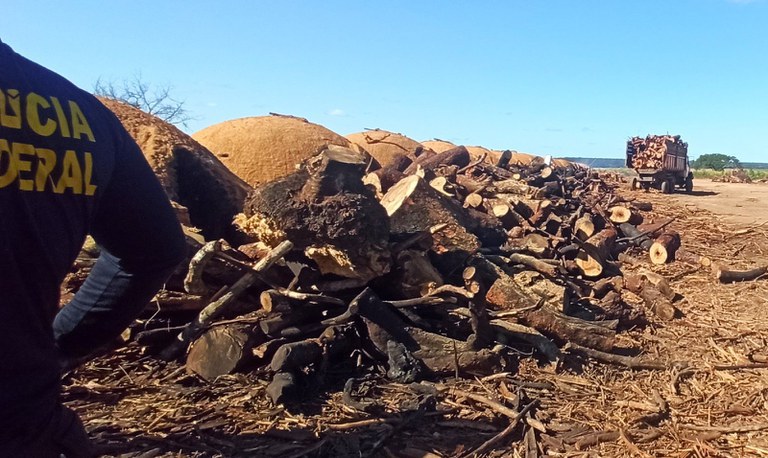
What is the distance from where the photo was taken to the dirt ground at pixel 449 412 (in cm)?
331

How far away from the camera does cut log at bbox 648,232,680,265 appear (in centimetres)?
836

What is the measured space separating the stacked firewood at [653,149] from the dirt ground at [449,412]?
17.9 metres

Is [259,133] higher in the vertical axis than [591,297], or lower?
higher

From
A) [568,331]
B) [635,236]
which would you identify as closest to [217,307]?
[568,331]

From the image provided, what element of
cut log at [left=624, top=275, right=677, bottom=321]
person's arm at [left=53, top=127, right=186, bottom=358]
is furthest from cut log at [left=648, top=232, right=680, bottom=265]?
person's arm at [left=53, top=127, right=186, bottom=358]

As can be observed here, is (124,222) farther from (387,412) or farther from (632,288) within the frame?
(632,288)

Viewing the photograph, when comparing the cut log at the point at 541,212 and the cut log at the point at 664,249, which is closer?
the cut log at the point at 664,249

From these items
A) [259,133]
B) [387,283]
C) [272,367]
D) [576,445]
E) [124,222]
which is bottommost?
[576,445]

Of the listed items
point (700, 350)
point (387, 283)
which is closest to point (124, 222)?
point (387, 283)

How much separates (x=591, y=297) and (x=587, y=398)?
2.37 meters

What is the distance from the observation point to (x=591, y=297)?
20.4 ft

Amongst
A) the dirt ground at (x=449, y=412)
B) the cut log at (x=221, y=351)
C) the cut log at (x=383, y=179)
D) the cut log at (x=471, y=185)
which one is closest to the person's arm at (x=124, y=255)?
the dirt ground at (x=449, y=412)

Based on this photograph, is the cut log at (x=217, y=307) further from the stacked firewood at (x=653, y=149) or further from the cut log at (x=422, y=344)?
the stacked firewood at (x=653, y=149)

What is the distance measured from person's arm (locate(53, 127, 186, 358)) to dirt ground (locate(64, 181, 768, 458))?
5.71 ft
